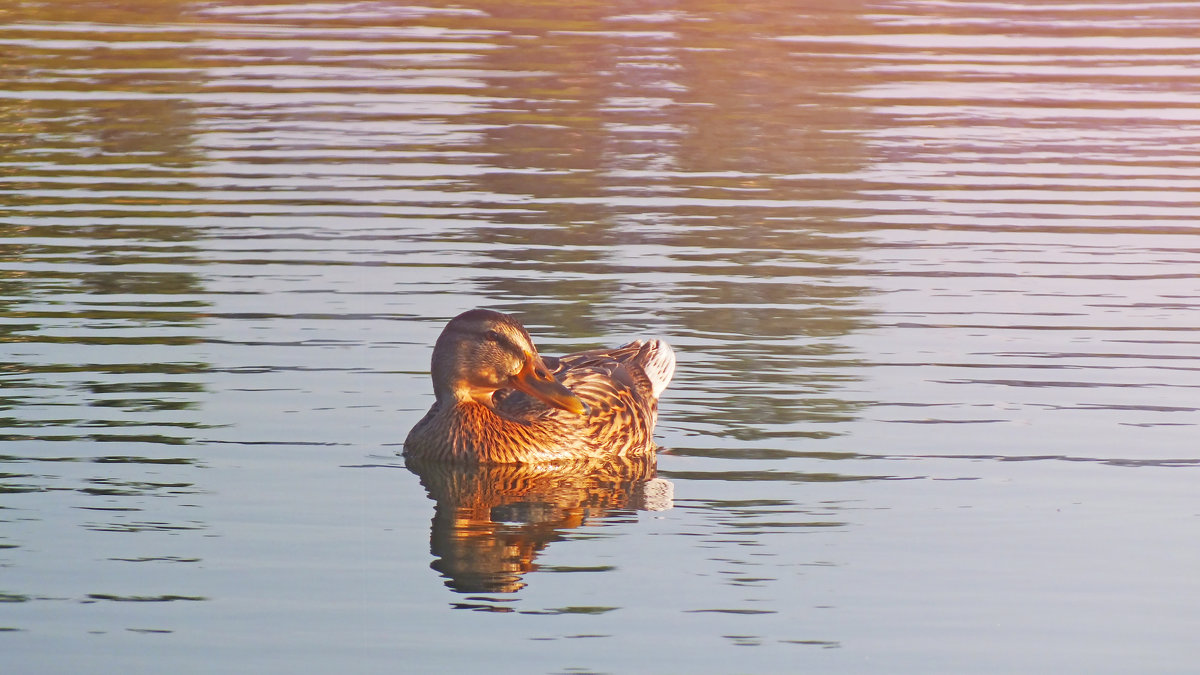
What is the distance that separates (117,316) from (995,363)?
579 centimetres

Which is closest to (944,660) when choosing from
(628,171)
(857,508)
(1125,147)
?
(857,508)

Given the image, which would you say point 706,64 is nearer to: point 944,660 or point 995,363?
point 995,363

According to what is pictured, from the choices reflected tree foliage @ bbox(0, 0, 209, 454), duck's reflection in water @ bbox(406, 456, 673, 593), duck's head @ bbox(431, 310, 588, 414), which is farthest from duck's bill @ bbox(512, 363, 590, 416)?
reflected tree foliage @ bbox(0, 0, 209, 454)

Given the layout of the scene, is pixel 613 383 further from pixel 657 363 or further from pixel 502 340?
pixel 502 340

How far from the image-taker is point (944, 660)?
26.7ft

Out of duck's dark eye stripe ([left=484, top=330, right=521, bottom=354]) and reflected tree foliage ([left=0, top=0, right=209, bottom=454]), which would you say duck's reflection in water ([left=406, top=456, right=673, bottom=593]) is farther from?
reflected tree foliage ([left=0, top=0, right=209, bottom=454])

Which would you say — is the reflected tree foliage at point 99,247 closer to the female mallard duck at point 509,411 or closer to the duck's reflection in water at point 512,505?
the female mallard duck at point 509,411

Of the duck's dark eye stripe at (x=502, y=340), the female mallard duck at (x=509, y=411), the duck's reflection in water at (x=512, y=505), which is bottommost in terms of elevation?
the duck's reflection in water at (x=512, y=505)

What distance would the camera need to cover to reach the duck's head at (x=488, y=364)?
1139 cm

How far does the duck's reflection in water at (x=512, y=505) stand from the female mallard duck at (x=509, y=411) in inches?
3.4

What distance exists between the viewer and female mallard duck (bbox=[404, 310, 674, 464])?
11.4 metres

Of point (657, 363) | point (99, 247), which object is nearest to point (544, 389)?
point (657, 363)

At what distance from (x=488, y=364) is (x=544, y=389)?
345 millimetres

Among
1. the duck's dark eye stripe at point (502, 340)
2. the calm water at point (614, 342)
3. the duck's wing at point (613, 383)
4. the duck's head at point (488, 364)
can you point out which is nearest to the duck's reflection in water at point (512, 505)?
the calm water at point (614, 342)
